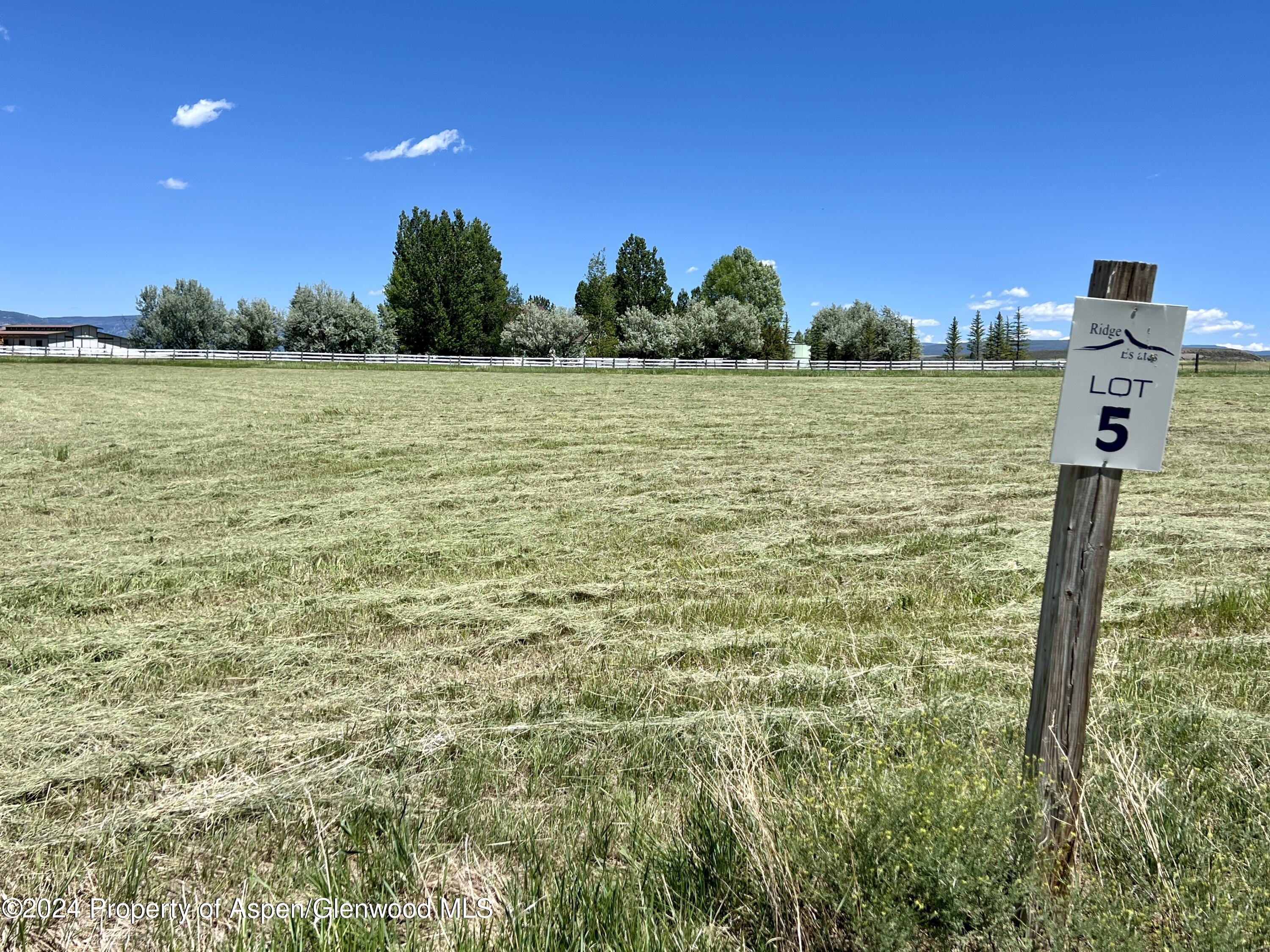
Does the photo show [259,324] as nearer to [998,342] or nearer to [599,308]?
[599,308]

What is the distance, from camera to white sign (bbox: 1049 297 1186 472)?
2.44 metres

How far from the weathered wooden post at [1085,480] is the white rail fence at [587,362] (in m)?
51.1

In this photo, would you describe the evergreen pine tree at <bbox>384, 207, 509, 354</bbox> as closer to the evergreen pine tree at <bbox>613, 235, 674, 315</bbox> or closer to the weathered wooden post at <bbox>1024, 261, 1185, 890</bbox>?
the evergreen pine tree at <bbox>613, 235, 674, 315</bbox>

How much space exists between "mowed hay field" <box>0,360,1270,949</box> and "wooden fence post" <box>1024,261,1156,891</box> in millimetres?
158

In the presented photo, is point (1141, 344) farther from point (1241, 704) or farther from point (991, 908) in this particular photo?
point (1241, 704)

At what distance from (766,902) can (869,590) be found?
3851 millimetres

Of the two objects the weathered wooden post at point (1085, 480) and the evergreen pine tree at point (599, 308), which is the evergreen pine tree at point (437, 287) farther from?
the weathered wooden post at point (1085, 480)

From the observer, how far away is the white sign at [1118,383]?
244 centimetres

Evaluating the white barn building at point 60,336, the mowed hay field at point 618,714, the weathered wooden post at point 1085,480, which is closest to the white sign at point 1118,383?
the weathered wooden post at point 1085,480

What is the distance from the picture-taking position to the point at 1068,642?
2.68 meters

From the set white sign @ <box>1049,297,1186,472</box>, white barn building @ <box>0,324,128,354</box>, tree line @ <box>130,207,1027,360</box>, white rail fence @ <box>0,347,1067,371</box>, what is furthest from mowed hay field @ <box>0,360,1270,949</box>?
white barn building @ <box>0,324,128,354</box>

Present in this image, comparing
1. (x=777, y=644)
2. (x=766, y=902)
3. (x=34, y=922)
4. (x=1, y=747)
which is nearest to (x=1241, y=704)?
(x=777, y=644)

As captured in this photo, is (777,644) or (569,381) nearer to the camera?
(777,644)

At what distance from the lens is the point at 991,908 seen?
228cm
